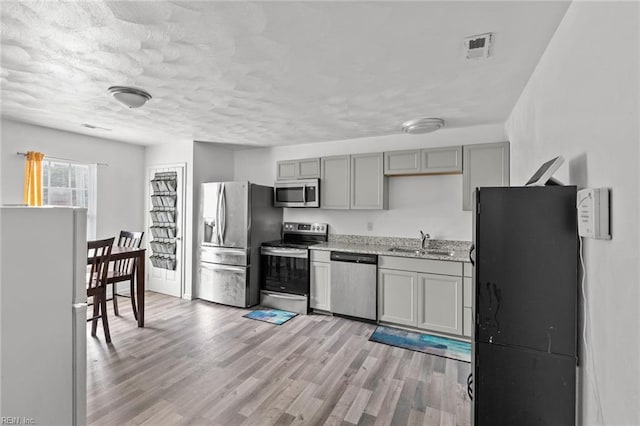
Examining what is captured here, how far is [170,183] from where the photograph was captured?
486 centimetres

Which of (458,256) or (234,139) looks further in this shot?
(234,139)

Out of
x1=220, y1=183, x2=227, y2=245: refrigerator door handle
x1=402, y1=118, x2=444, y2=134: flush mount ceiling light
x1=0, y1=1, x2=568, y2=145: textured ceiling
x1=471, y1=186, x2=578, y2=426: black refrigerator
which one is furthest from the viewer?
x1=220, y1=183, x2=227, y2=245: refrigerator door handle

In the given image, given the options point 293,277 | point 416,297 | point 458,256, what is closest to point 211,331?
point 293,277

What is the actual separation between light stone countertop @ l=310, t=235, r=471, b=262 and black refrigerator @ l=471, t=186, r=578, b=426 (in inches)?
72.7

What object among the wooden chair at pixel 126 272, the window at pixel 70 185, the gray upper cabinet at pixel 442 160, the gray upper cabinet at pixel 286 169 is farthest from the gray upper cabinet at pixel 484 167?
the window at pixel 70 185

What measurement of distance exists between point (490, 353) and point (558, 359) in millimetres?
266

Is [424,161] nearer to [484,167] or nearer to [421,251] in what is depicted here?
[484,167]

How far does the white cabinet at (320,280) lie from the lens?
158 inches

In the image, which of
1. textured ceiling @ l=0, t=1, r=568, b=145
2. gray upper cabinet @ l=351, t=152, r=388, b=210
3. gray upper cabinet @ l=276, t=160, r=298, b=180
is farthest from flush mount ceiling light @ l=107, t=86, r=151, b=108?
gray upper cabinet @ l=351, t=152, r=388, b=210

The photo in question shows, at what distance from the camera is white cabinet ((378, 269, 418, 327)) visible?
346 centimetres

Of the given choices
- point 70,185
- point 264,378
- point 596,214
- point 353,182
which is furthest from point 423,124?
point 70,185

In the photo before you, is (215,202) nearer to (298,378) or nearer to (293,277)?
(293,277)

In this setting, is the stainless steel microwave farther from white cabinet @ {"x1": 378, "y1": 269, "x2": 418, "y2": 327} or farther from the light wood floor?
the light wood floor

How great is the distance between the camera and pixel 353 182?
4.13 metres
